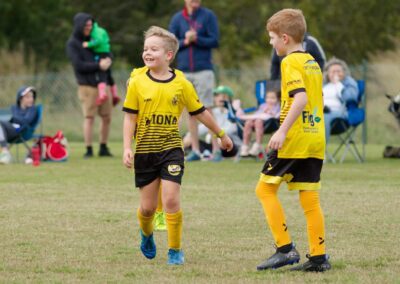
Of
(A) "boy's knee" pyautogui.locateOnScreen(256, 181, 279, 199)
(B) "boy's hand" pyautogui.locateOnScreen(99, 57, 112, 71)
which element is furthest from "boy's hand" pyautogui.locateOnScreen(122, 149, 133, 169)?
(B) "boy's hand" pyautogui.locateOnScreen(99, 57, 112, 71)

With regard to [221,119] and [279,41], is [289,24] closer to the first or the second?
[279,41]

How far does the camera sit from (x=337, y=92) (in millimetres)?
15531

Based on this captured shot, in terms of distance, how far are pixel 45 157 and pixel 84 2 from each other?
77.1ft

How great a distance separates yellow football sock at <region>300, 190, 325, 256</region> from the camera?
21.8ft

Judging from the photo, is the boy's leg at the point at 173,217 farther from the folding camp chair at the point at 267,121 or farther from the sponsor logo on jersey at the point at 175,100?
the folding camp chair at the point at 267,121

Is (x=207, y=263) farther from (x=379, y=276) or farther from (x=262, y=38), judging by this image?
(x=262, y=38)

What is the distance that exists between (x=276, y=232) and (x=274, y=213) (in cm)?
12

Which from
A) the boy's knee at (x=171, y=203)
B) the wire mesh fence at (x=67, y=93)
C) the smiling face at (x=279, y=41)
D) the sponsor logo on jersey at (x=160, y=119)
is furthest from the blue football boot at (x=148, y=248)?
the wire mesh fence at (x=67, y=93)

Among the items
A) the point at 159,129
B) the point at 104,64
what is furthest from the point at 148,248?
the point at 104,64

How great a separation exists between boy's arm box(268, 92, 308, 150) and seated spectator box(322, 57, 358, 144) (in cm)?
886

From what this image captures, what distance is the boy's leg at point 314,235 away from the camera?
664 cm

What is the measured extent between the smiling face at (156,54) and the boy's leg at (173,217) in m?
0.73

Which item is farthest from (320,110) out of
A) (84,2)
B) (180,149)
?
(84,2)

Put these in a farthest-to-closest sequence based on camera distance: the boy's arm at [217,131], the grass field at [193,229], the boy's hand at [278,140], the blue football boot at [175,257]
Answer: the boy's arm at [217,131]
the blue football boot at [175,257]
the grass field at [193,229]
the boy's hand at [278,140]
